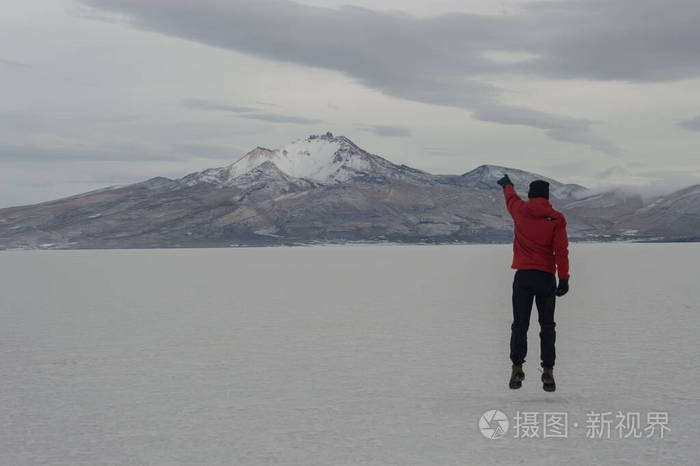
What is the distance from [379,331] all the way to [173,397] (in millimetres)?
6330

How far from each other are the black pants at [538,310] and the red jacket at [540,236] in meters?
0.12

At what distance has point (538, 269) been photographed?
352 inches

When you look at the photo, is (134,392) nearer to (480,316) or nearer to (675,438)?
(675,438)

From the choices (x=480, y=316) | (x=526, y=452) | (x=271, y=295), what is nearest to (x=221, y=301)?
(x=271, y=295)

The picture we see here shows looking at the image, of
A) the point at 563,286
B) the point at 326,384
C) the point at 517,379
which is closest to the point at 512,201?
the point at 563,286

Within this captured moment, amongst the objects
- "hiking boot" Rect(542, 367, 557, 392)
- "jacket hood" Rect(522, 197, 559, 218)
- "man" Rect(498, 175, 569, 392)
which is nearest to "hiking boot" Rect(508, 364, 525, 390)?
"man" Rect(498, 175, 569, 392)

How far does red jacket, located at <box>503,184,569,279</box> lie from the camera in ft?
29.1

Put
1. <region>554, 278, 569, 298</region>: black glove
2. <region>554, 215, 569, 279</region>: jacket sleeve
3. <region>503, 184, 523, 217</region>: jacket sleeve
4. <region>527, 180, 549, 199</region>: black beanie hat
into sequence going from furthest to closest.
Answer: <region>503, 184, 523, 217</region>: jacket sleeve, <region>527, 180, 549, 199</region>: black beanie hat, <region>554, 215, 569, 279</region>: jacket sleeve, <region>554, 278, 569, 298</region>: black glove

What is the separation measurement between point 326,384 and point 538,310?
8.12ft

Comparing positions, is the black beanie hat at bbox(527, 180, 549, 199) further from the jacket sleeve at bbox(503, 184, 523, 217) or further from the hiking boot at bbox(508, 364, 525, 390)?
the hiking boot at bbox(508, 364, 525, 390)

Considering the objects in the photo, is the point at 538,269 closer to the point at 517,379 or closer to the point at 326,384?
the point at 517,379

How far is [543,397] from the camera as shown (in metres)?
8.59

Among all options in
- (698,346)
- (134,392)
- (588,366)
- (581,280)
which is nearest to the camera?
(134,392)

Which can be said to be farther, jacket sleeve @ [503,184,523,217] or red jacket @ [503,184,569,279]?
jacket sleeve @ [503,184,523,217]
